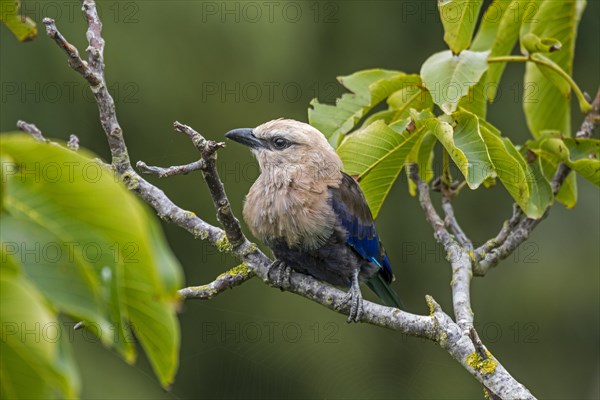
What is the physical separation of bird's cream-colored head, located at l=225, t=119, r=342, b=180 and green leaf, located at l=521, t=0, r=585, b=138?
920 millimetres

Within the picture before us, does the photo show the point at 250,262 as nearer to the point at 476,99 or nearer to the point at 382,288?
the point at 476,99

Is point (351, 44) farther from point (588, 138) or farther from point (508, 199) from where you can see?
point (588, 138)

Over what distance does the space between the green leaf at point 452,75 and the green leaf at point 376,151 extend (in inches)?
6.3

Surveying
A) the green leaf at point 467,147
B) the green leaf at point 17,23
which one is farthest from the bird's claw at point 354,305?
the green leaf at point 17,23

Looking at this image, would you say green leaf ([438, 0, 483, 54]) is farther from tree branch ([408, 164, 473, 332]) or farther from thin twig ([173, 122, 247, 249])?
thin twig ([173, 122, 247, 249])

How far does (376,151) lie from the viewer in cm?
291

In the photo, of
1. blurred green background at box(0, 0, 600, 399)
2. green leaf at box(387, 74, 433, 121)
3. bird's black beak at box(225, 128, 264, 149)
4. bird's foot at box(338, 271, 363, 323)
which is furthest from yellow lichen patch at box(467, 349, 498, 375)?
blurred green background at box(0, 0, 600, 399)

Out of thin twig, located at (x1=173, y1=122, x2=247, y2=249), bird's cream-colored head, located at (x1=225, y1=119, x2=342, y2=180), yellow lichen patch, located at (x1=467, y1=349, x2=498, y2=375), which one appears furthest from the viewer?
bird's cream-colored head, located at (x1=225, y1=119, x2=342, y2=180)

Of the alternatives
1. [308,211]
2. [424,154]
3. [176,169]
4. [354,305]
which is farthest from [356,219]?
[176,169]

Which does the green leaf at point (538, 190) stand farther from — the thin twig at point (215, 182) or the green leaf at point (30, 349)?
the green leaf at point (30, 349)

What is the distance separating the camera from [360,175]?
2.99 m

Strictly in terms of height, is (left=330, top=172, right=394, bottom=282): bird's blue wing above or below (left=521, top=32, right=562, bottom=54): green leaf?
below

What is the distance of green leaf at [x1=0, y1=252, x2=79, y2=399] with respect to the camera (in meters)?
1.03

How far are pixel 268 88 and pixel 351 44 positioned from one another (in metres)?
1.15
